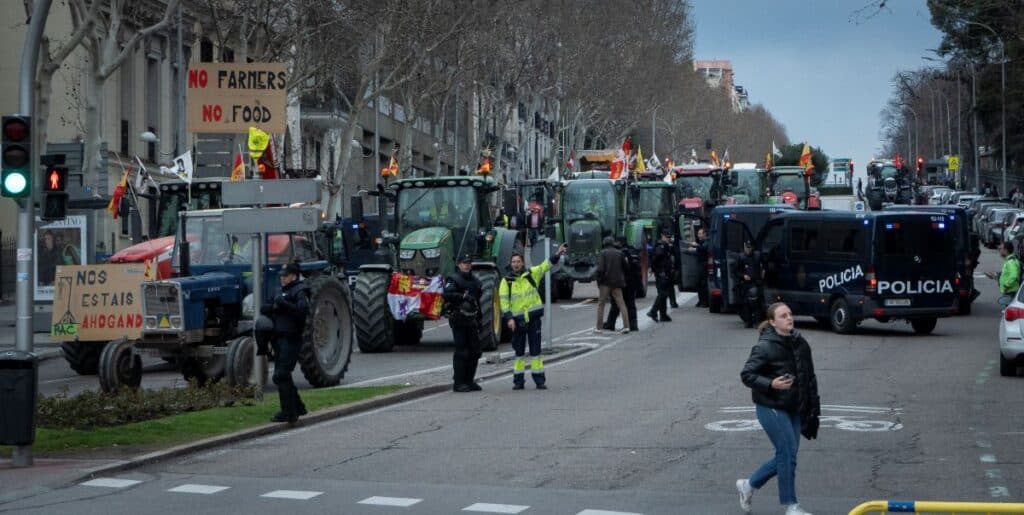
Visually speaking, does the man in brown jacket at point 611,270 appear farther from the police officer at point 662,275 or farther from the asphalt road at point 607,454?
the asphalt road at point 607,454

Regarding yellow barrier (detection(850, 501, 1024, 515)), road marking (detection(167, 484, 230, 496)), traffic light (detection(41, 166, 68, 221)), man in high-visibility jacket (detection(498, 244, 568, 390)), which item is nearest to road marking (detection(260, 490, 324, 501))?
road marking (detection(167, 484, 230, 496))

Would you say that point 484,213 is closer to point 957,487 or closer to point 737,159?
point 957,487

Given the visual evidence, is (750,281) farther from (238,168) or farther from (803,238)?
(238,168)

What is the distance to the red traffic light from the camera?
15180mm

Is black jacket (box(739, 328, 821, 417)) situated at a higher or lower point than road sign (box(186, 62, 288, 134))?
lower

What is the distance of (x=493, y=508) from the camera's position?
40.0ft

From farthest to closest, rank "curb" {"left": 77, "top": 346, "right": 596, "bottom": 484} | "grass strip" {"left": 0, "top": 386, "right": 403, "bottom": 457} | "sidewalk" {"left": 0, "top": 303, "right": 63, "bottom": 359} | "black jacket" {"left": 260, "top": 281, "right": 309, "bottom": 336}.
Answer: "sidewalk" {"left": 0, "top": 303, "right": 63, "bottom": 359}
"black jacket" {"left": 260, "top": 281, "right": 309, "bottom": 336}
"grass strip" {"left": 0, "top": 386, "right": 403, "bottom": 457}
"curb" {"left": 77, "top": 346, "right": 596, "bottom": 484}

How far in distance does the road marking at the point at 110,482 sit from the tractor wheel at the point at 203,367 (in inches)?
300

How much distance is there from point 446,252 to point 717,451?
1364 cm

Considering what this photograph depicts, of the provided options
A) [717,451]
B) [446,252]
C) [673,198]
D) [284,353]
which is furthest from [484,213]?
[673,198]

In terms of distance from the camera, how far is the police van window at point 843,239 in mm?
30984

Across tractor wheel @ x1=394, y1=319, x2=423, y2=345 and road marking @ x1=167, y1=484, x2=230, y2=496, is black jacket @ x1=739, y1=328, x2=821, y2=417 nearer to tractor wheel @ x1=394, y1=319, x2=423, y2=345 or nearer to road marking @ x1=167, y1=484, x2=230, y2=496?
road marking @ x1=167, y1=484, x2=230, y2=496

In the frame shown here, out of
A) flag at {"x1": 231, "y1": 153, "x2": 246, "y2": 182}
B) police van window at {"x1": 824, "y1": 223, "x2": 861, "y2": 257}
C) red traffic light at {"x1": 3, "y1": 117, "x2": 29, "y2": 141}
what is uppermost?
flag at {"x1": 231, "y1": 153, "x2": 246, "y2": 182}

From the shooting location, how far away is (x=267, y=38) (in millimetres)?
40875
